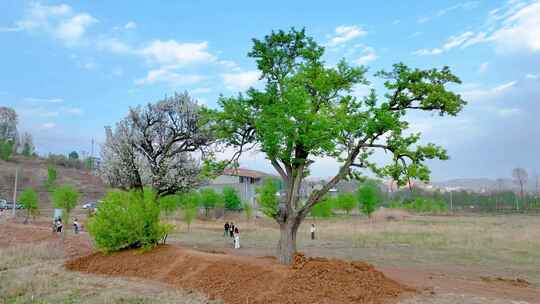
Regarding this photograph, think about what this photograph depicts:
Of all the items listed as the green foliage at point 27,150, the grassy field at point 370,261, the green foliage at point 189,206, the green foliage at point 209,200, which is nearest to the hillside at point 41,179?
the green foliage at point 27,150

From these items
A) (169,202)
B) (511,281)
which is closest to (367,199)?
(169,202)

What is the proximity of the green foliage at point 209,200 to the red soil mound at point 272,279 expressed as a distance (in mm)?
50335

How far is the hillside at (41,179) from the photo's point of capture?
87.6m

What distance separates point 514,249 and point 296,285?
21.2 meters

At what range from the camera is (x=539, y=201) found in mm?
95812

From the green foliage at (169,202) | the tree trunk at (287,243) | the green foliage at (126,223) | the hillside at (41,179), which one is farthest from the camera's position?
the hillside at (41,179)

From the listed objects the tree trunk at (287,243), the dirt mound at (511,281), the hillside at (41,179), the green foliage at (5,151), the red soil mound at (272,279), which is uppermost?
the green foliage at (5,151)

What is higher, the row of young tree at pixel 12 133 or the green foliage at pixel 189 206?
the row of young tree at pixel 12 133

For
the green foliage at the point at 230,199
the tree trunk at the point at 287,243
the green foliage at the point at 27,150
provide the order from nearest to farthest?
the tree trunk at the point at 287,243, the green foliage at the point at 230,199, the green foliage at the point at 27,150

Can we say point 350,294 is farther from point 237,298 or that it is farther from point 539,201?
point 539,201

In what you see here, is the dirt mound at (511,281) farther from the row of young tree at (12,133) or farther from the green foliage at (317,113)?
the row of young tree at (12,133)

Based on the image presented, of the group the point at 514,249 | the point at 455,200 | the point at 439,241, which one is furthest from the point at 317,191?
the point at 455,200

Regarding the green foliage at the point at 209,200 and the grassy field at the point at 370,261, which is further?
the green foliage at the point at 209,200

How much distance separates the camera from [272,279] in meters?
14.0
